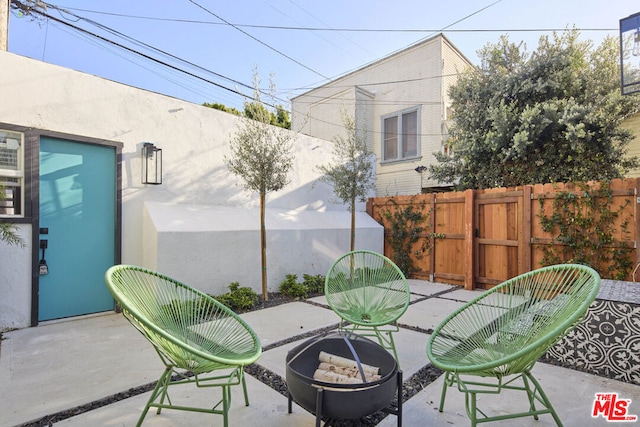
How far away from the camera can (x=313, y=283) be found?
5273 millimetres

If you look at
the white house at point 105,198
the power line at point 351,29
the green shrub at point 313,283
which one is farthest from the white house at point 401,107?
the white house at point 105,198

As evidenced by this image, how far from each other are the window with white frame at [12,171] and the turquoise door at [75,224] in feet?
0.57

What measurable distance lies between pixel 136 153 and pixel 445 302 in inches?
191

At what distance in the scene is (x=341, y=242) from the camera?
6.27 meters

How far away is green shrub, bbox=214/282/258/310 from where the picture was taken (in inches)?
165

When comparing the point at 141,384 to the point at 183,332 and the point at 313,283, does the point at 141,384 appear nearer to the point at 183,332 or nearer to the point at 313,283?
the point at 183,332

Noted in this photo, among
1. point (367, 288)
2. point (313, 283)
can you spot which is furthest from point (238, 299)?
point (367, 288)

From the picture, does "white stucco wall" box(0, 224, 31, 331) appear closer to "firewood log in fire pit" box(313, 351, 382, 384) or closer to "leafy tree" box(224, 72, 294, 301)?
"leafy tree" box(224, 72, 294, 301)

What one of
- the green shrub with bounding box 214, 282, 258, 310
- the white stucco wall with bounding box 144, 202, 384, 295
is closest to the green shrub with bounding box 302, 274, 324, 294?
the white stucco wall with bounding box 144, 202, 384, 295

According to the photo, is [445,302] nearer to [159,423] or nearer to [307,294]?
[307,294]

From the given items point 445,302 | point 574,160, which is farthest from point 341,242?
point 574,160

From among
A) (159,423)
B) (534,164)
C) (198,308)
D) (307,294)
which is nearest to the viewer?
(159,423)

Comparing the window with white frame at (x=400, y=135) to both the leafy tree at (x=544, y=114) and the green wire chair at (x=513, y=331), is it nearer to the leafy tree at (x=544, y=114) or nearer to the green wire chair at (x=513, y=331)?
the leafy tree at (x=544, y=114)

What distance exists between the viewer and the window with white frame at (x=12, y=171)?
3326mm
